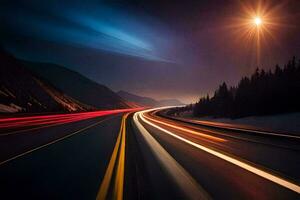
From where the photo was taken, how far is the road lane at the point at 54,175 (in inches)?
164

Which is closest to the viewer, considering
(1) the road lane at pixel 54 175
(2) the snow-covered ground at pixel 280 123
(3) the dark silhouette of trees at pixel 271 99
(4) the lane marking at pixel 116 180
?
(4) the lane marking at pixel 116 180

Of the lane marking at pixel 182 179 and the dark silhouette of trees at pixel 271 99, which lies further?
the dark silhouette of trees at pixel 271 99

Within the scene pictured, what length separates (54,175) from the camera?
5.33 meters

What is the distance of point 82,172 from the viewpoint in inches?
221

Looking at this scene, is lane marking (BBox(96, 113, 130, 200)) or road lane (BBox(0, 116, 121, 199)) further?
road lane (BBox(0, 116, 121, 199))

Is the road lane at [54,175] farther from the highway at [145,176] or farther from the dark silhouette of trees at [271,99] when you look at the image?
the dark silhouette of trees at [271,99]

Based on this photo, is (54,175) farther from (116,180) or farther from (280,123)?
(280,123)

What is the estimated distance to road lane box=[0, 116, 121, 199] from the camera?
4169 millimetres

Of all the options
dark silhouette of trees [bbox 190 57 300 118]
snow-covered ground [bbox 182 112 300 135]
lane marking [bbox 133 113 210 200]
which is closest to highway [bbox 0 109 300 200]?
lane marking [bbox 133 113 210 200]

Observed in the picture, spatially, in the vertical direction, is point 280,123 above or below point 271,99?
below

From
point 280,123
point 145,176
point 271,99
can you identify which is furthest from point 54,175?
point 271,99

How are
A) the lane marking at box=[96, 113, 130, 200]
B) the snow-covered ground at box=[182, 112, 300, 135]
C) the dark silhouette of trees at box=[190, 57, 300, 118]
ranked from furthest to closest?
the dark silhouette of trees at box=[190, 57, 300, 118]
the snow-covered ground at box=[182, 112, 300, 135]
the lane marking at box=[96, 113, 130, 200]

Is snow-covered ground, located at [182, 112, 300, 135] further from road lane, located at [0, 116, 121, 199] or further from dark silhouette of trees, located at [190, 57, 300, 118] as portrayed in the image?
road lane, located at [0, 116, 121, 199]

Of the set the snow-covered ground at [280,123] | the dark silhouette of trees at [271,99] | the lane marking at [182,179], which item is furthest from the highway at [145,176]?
the dark silhouette of trees at [271,99]
